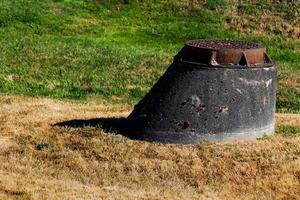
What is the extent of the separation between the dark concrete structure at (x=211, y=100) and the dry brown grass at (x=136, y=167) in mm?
350

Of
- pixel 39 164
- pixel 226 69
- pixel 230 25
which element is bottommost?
pixel 230 25

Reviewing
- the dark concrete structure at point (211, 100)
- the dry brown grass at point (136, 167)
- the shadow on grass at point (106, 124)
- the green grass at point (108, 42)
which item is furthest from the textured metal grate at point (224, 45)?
the green grass at point (108, 42)

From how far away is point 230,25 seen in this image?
38.3m

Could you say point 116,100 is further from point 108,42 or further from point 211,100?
point 108,42

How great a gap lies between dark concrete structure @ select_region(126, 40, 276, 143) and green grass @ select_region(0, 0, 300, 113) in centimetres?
718

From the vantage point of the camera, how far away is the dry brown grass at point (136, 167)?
12688 millimetres

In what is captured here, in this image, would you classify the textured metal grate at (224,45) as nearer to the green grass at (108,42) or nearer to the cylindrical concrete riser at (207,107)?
the cylindrical concrete riser at (207,107)

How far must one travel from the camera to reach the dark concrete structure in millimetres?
15141

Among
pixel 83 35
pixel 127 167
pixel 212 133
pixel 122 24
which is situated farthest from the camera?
pixel 122 24

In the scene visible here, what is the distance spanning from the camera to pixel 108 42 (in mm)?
34781

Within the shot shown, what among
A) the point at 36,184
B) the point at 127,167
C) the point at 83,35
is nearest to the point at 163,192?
the point at 127,167

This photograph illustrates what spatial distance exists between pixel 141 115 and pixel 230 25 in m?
23.5

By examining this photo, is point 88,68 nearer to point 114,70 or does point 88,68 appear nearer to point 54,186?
point 114,70

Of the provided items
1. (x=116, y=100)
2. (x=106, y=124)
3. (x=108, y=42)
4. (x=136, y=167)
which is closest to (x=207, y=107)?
(x=136, y=167)
